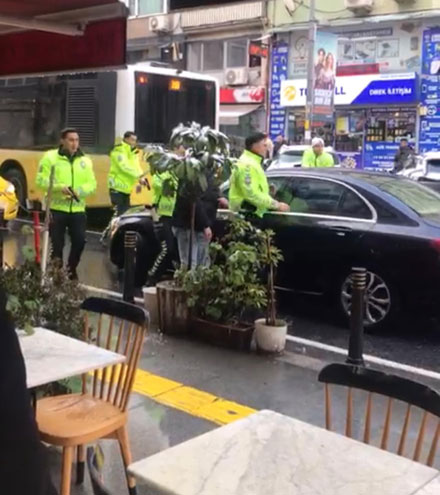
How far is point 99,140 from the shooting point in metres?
14.3

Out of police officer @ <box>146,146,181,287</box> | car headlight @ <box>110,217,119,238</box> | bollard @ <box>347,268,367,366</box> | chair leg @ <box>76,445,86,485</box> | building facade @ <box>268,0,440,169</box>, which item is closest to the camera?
chair leg @ <box>76,445,86,485</box>

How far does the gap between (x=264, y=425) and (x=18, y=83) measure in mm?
14205

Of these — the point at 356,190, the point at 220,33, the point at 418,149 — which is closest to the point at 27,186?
the point at 356,190

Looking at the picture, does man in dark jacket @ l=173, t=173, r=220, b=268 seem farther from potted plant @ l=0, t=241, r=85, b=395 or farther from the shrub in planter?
potted plant @ l=0, t=241, r=85, b=395

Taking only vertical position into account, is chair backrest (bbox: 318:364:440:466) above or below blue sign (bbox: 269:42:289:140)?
below

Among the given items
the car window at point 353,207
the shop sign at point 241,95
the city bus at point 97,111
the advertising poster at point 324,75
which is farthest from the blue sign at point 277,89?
the car window at point 353,207

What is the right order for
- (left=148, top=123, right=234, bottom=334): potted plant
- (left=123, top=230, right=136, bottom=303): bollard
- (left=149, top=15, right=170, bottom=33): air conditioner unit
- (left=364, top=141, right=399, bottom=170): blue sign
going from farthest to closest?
1. (left=149, top=15, right=170, bottom=33): air conditioner unit
2. (left=364, top=141, right=399, bottom=170): blue sign
3. (left=123, top=230, right=136, bottom=303): bollard
4. (left=148, top=123, right=234, bottom=334): potted plant

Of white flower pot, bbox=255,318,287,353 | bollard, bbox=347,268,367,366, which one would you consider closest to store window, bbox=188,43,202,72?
white flower pot, bbox=255,318,287,353

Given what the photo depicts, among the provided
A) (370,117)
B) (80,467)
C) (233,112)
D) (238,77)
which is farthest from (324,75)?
(80,467)

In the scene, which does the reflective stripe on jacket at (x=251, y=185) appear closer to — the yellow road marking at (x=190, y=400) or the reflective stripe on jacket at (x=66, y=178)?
the reflective stripe on jacket at (x=66, y=178)

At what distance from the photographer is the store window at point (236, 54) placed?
31672 millimetres

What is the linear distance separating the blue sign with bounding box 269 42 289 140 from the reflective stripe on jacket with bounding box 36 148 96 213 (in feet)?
70.6

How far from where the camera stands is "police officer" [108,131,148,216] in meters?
11.5

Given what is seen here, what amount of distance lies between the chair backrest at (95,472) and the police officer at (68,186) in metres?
4.79
